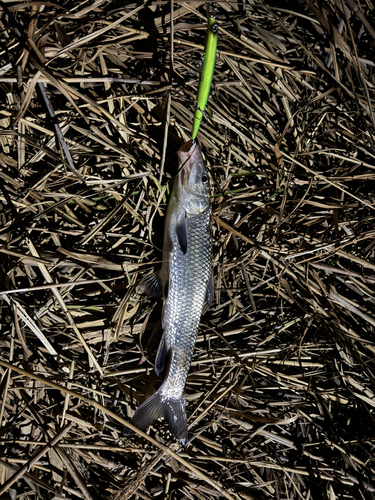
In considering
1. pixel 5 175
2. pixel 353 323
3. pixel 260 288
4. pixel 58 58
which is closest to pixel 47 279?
pixel 5 175

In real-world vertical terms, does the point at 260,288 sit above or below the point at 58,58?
below

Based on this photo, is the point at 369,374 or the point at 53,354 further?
the point at 369,374

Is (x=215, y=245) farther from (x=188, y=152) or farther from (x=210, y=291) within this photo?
(x=188, y=152)

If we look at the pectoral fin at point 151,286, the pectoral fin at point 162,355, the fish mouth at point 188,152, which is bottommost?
the pectoral fin at point 162,355

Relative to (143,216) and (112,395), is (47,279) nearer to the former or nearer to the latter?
(143,216)

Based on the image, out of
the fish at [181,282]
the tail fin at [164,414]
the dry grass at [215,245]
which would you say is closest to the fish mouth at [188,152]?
the fish at [181,282]

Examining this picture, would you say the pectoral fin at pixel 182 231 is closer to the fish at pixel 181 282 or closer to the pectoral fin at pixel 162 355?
the fish at pixel 181 282

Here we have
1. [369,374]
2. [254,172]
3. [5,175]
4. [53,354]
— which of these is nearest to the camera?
[5,175]

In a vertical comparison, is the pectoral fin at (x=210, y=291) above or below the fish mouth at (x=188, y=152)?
below

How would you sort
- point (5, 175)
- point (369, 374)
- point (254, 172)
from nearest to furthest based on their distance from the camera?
point (5, 175), point (254, 172), point (369, 374)
